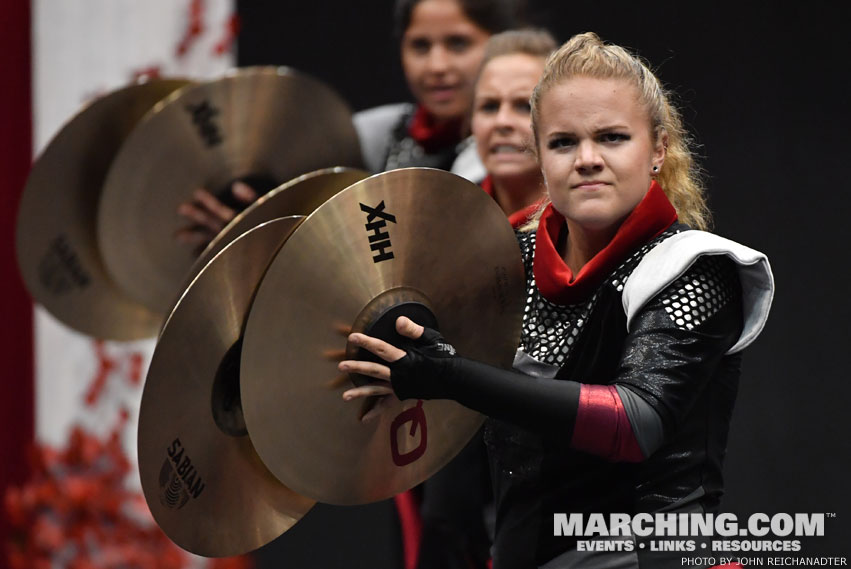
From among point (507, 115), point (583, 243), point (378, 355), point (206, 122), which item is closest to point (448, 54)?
point (507, 115)

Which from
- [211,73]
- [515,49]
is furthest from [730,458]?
[211,73]

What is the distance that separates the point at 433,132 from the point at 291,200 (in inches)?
35.2

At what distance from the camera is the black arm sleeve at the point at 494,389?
1412 millimetres

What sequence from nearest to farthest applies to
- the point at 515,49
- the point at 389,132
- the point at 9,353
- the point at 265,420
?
the point at 265,420
the point at 515,49
the point at 389,132
the point at 9,353

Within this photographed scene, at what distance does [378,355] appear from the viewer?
4.76 feet

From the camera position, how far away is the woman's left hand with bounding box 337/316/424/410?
4.73 ft

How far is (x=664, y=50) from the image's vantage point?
119 inches

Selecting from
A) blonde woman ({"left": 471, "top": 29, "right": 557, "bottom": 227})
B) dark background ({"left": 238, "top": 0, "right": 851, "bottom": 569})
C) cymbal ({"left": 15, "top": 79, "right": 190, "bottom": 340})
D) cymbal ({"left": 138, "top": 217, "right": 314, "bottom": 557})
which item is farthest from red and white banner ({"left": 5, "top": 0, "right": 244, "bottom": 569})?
cymbal ({"left": 138, "top": 217, "right": 314, "bottom": 557})

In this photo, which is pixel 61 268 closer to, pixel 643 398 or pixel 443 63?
pixel 443 63

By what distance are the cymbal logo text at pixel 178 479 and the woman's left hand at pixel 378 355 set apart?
9.7 inches

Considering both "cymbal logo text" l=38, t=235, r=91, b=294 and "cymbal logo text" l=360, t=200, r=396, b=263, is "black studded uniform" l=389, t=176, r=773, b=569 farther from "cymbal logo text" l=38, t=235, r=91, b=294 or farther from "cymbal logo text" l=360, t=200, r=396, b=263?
"cymbal logo text" l=38, t=235, r=91, b=294

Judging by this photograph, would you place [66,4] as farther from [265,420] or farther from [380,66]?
[265,420]

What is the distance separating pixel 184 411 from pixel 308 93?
3.49 feet

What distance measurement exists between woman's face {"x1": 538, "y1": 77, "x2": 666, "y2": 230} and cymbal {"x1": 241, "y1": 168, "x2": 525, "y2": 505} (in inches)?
4.3
